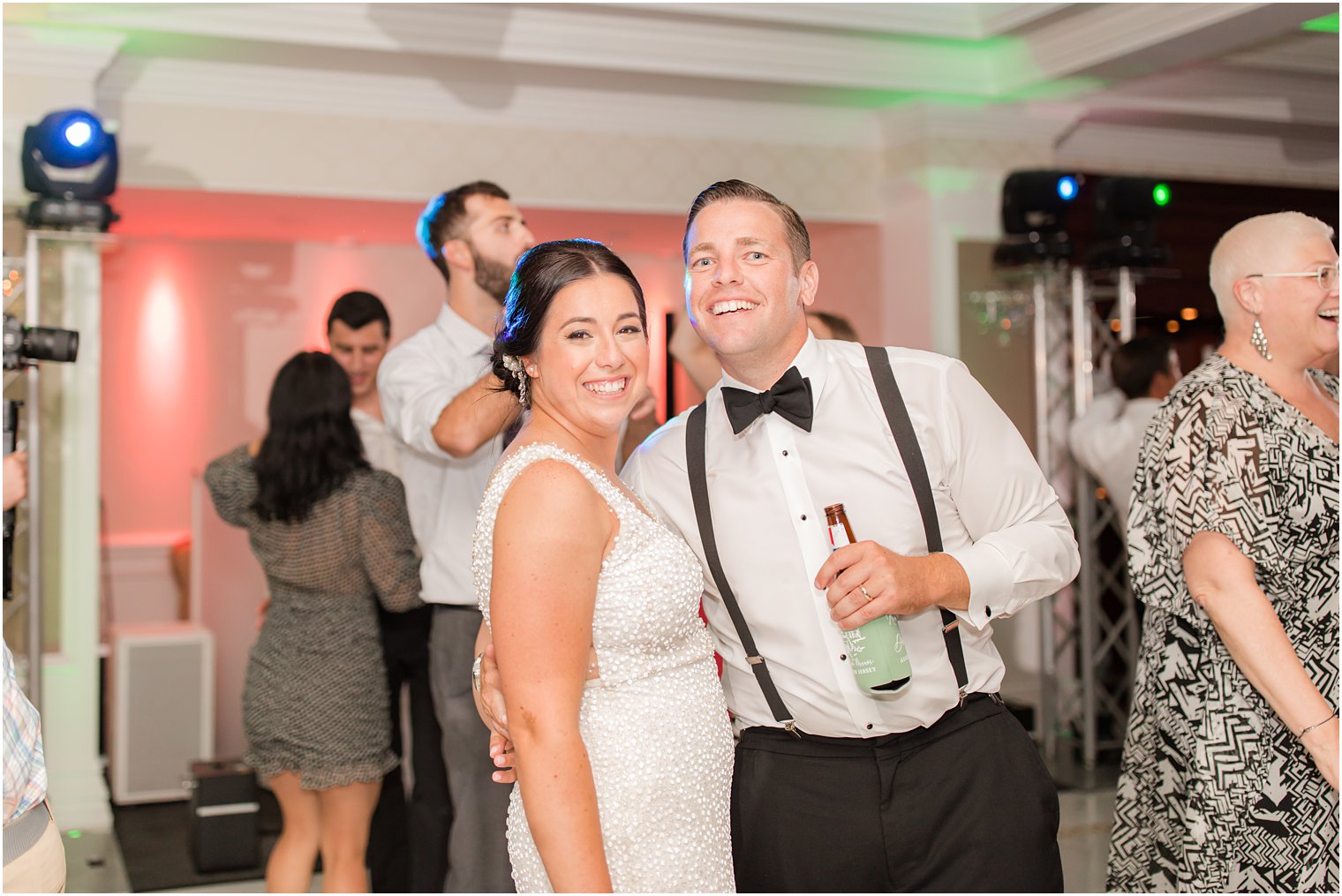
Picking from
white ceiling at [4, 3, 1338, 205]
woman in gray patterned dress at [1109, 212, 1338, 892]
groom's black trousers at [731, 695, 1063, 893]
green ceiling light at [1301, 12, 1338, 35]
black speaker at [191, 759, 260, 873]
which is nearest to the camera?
groom's black trousers at [731, 695, 1063, 893]

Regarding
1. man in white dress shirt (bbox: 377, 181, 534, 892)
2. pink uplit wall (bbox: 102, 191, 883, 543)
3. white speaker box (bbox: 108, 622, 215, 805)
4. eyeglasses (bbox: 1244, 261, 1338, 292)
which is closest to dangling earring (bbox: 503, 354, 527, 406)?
man in white dress shirt (bbox: 377, 181, 534, 892)

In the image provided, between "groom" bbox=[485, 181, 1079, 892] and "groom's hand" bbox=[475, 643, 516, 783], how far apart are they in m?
0.42

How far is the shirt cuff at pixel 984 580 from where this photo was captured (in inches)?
75.7

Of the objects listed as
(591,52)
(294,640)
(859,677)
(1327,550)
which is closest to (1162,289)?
(591,52)

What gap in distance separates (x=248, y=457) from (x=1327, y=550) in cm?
257

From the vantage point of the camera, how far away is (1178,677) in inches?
96.7

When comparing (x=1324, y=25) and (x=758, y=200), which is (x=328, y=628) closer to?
(x=758, y=200)

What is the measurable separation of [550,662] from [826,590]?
0.54 m

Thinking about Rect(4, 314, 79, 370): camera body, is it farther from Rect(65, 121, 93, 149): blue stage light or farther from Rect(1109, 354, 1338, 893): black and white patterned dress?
Rect(1109, 354, 1338, 893): black and white patterned dress

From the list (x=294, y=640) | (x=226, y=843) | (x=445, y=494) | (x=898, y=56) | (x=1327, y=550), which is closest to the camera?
(x=1327, y=550)

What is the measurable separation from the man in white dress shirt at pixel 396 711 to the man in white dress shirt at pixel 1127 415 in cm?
283

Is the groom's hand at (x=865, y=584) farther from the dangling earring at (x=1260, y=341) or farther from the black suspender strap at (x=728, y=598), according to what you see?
the dangling earring at (x=1260, y=341)

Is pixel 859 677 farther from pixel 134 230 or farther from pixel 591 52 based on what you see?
pixel 134 230

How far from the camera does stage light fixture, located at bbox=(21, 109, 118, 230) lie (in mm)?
4383
